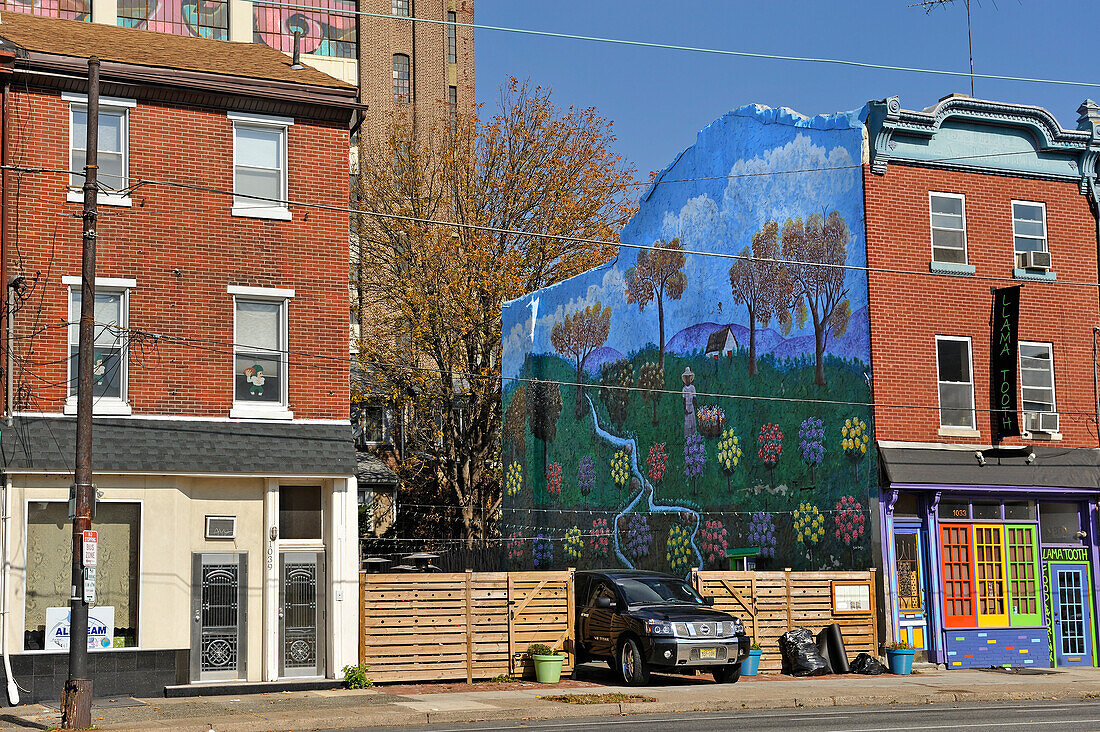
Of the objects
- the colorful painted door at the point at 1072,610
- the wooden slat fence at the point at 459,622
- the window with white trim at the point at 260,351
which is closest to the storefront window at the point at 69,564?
the window with white trim at the point at 260,351

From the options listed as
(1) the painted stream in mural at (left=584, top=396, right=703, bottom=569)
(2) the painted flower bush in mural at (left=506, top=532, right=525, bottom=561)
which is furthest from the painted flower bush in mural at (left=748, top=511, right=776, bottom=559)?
(2) the painted flower bush in mural at (left=506, top=532, right=525, bottom=561)

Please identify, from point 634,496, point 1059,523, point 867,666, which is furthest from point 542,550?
point 1059,523

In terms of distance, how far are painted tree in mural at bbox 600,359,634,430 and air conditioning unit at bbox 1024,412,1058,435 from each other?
10812mm

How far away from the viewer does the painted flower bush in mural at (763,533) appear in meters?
27.7

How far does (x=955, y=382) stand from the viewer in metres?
26.5

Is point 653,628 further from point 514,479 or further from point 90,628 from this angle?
point 514,479

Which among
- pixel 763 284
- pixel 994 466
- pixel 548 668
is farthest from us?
pixel 763 284

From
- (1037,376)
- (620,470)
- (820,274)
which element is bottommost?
(620,470)

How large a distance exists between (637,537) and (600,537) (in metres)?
2.04

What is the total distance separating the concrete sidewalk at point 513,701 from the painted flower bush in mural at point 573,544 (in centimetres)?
1158

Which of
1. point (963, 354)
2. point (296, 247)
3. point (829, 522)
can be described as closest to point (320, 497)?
point (296, 247)

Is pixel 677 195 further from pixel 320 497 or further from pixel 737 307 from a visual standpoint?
pixel 320 497

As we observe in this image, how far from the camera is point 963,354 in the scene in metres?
26.8

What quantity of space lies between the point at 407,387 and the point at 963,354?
680 inches
